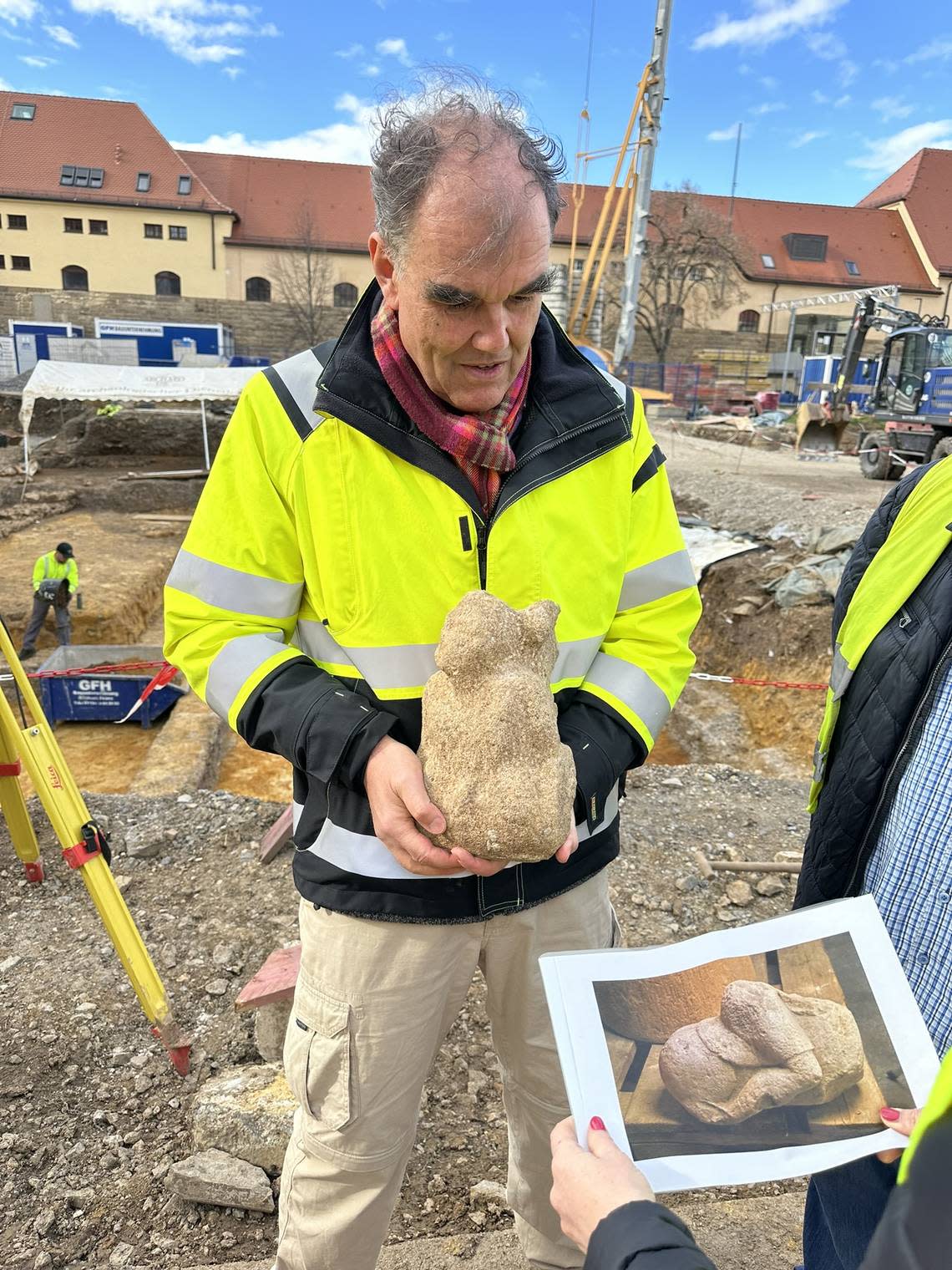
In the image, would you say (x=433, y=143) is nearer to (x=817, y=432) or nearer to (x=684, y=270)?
(x=817, y=432)

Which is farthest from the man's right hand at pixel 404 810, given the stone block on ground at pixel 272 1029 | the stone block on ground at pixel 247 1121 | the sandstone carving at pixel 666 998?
the stone block on ground at pixel 272 1029

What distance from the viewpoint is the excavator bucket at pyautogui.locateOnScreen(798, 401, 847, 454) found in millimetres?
21297

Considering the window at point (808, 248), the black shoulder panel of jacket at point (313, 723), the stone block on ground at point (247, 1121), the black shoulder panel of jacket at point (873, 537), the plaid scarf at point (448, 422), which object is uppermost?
the window at point (808, 248)

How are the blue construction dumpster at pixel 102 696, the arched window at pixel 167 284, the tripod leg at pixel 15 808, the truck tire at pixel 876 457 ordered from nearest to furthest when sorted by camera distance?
the tripod leg at pixel 15 808 < the blue construction dumpster at pixel 102 696 < the truck tire at pixel 876 457 < the arched window at pixel 167 284

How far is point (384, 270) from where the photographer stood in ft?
5.29

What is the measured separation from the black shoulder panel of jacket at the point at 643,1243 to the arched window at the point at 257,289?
1722 inches

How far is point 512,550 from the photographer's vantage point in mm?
1626

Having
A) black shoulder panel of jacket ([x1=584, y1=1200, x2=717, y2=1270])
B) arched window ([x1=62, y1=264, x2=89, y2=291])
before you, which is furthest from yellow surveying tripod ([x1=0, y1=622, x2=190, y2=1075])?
arched window ([x1=62, y1=264, x2=89, y2=291])

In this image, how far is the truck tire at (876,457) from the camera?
15.8 m

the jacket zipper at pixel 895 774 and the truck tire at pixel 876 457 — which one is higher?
the jacket zipper at pixel 895 774

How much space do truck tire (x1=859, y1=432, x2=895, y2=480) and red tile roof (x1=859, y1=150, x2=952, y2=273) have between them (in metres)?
30.8

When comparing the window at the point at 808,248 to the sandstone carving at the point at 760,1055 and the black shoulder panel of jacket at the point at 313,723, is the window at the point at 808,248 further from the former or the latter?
the sandstone carving at the point at 760,1055

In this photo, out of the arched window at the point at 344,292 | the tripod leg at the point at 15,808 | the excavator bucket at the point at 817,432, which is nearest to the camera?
the tripod leg at the point at 15,808

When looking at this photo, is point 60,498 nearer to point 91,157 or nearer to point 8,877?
point 8,877
